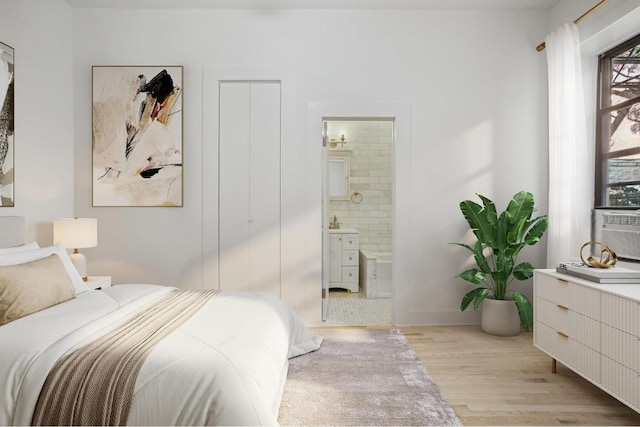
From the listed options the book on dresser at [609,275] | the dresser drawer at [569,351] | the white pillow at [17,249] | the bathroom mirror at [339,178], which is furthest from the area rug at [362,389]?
the bathroom mirror at [339,178]

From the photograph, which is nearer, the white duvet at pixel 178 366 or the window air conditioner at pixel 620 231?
the white duvet at pixel 178 366

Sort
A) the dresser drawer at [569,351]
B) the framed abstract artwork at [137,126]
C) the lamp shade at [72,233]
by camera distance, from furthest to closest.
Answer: the framed abstract artwork at [137,126], the lamp shade at [72,233], the dresser drawer at [569,351]

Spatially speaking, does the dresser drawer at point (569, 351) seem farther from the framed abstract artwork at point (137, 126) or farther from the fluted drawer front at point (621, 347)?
the framed abstract artwork at point (137, 126)

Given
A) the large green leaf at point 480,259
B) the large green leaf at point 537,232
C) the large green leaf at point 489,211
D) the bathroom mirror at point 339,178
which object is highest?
the bathroom mirror at point 339,178

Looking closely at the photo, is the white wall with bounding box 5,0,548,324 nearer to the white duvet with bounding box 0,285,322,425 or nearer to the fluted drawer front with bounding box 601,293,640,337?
the fluted drawer front with bounding box 601,293,640,337

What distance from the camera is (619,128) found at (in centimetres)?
341

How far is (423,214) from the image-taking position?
413 cm

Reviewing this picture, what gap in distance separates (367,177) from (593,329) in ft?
13.6

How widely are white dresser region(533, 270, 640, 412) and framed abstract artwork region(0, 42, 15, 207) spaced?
3.99 metres

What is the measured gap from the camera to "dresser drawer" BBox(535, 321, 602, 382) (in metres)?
2.44

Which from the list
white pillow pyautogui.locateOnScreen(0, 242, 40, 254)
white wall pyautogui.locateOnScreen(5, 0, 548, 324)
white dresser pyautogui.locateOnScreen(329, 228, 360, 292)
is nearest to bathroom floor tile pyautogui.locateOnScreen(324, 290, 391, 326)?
white dresser pyautogui.locateOnScreen(329, 228, 360, 292)

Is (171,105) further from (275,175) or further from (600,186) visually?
(600,186)

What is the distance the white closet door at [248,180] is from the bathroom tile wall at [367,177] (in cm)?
228

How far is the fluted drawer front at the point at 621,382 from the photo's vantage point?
2119mm
